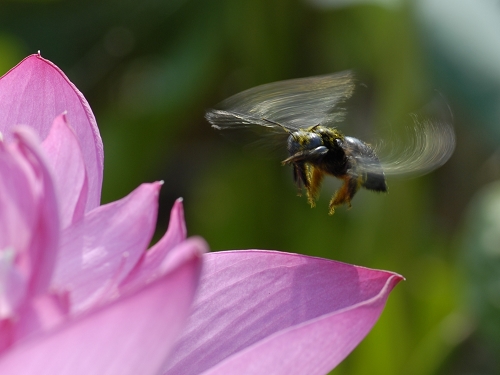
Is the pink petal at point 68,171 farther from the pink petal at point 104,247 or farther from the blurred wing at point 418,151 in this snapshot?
the blurred wing at point 418,151

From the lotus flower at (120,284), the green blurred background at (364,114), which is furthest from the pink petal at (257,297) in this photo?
the green blurred background at (364,114)

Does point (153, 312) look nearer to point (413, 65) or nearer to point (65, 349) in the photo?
point (65, 349)

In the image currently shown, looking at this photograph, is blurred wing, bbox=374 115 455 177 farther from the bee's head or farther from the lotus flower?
the lotus flower

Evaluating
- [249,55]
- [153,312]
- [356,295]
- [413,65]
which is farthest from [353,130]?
[249,55]

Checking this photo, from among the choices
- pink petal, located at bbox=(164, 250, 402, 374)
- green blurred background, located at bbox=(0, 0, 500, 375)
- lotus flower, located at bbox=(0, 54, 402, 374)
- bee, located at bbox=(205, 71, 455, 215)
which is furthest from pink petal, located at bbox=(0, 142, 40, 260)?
green blurred background, located at bbox=(0, 0, 500, 375)

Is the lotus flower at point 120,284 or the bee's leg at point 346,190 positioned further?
the bee's leg at point 346,190

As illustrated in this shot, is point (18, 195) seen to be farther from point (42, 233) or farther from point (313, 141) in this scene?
point (313, 141)

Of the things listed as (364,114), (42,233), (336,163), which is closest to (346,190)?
(336,163)
